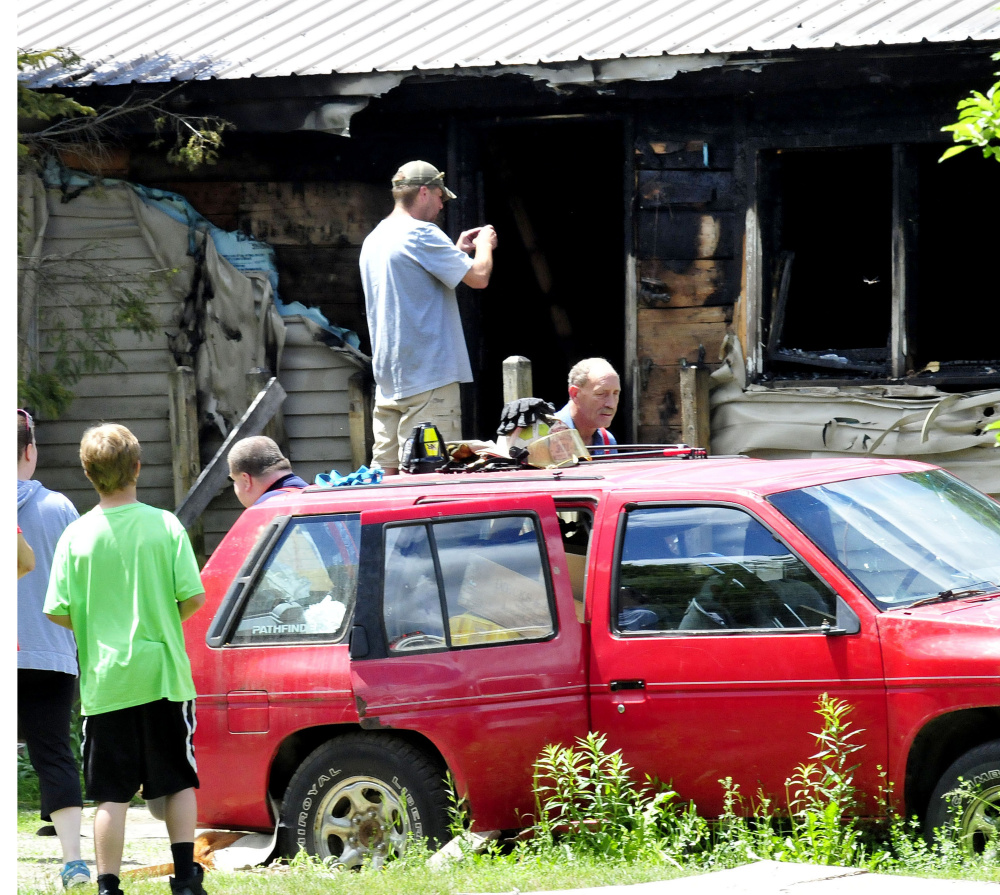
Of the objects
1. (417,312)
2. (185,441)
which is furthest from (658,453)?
(185,441)

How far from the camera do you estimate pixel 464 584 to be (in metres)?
5.14

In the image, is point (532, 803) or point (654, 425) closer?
point (532, 803)

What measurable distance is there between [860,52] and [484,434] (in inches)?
163

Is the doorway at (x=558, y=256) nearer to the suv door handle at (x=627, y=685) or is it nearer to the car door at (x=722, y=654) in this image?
the car door at (x=722, y=654)

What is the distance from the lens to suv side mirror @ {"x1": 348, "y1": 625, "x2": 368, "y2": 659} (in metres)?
5.07

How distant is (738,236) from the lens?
8945 millimetres

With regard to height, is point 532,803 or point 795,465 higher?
point 795,465

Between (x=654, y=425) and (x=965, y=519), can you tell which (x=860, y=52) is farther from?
(x=965, y=519)

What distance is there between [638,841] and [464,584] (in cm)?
117

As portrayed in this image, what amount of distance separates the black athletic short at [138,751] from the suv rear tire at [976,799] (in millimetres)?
2624

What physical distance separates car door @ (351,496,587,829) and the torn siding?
411 centimetres

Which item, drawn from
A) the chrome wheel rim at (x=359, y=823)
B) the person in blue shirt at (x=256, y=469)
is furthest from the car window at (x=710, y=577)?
the person in blue shirt at (x=256, y=469)

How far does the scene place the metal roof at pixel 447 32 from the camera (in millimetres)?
8273

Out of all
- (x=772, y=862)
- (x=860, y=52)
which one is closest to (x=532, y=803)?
(x=772, y=862)
